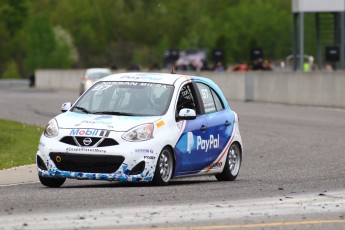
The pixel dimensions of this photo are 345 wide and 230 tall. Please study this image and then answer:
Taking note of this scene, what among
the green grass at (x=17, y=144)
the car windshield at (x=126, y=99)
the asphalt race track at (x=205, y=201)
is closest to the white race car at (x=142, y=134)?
the car windshield at (x=126, y=99)

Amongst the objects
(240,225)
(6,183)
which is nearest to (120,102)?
(6,183)

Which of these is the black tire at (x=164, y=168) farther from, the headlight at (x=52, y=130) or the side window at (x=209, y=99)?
the side window at (x=209, y=99)

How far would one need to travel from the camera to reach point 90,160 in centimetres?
1399

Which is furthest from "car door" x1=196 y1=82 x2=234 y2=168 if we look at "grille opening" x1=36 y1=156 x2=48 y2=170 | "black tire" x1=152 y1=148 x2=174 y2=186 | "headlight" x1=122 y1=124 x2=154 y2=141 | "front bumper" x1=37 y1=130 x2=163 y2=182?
"grille opening" x1=36 y1=156 x2=48 y2=170

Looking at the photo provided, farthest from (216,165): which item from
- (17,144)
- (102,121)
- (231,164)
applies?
(17,144)

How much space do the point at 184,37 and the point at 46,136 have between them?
179 meters

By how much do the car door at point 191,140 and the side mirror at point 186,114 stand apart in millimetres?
79

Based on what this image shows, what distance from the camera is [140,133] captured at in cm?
1411

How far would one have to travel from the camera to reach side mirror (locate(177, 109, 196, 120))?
14.9 metres

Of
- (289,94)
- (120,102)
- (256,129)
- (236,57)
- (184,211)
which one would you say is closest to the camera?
(184,211)

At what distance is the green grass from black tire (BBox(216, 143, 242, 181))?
350 centimetres

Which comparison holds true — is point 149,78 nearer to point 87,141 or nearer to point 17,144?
point 87,141

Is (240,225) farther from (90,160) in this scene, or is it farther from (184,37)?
(184,37)

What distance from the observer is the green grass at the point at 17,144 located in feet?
62.9
